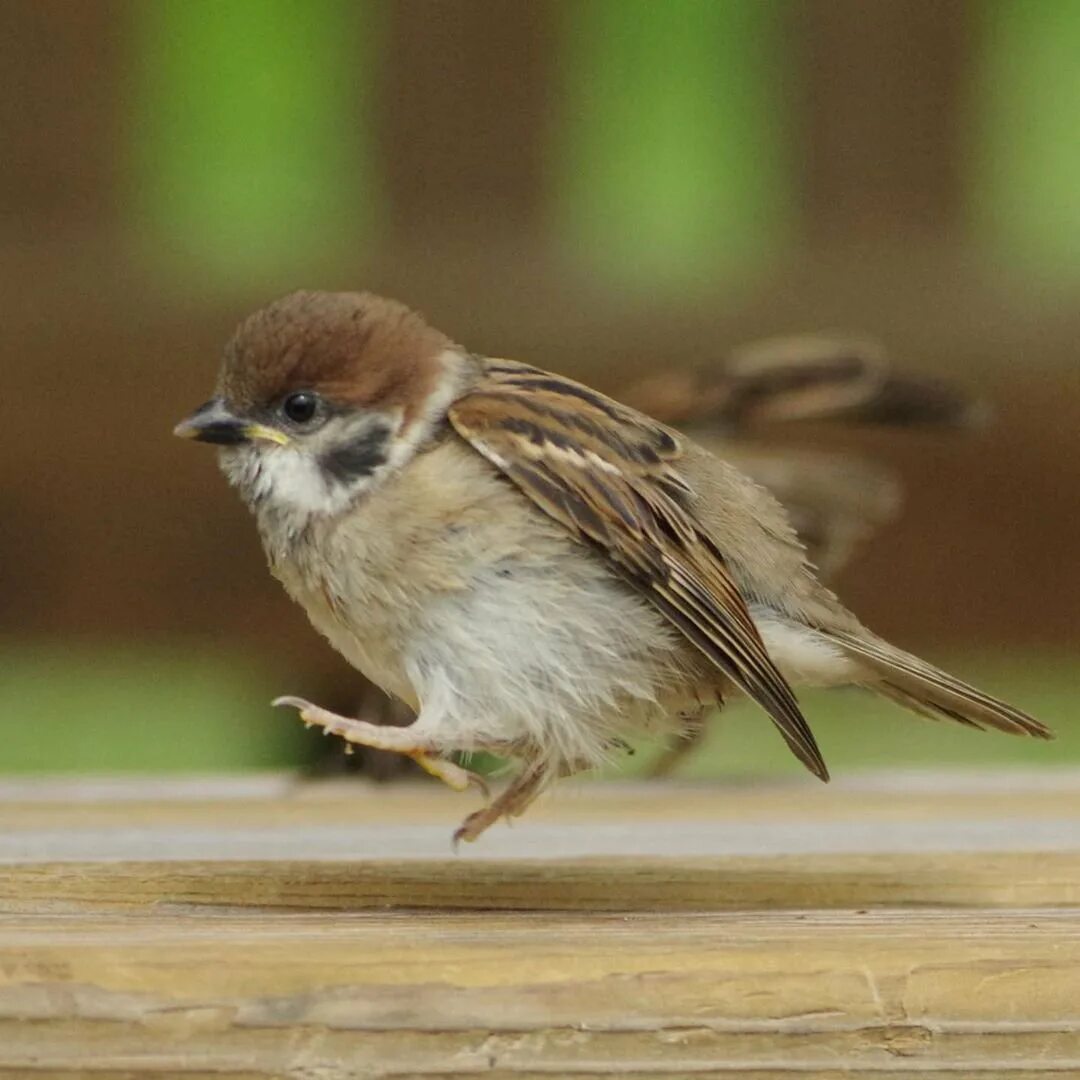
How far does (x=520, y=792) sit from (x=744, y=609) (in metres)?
0.31

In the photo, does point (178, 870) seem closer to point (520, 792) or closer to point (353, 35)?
point (520, 792)

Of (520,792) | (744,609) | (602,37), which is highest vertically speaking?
(602,37)

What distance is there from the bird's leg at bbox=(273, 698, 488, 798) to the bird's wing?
26 cm

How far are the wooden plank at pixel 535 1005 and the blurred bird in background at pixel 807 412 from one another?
1659mm

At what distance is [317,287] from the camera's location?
364cm

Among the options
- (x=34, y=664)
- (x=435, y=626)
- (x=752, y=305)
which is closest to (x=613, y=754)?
(x=435, y=626)

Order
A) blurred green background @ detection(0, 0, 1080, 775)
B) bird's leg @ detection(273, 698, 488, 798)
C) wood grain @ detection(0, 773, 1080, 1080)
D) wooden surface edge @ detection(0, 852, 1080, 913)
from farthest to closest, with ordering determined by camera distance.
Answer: blurred green background @ detection(0, 0, 1080, 775)
bird's leg @ detection(273, 698, 488, 798)
wooden surface edge @ detection(0, 852, 1080, 913)
wood grain @ detection(0, 773, 1080, 1080)

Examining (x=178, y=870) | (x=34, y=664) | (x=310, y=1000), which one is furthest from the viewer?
(x=34, y=664)

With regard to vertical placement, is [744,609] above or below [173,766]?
above

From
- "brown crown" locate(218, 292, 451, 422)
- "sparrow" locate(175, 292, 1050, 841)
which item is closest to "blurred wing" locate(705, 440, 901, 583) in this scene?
"sparrow" locate(175, 292, 1050, 841)

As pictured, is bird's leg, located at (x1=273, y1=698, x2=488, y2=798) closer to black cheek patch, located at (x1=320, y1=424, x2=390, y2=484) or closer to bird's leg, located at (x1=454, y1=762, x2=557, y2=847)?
bird's leg, located at (x1=454, y1=762, x2=557, y2=847)

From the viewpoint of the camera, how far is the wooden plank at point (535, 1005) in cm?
151

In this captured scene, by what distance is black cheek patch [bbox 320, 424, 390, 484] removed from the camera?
2.22 meters

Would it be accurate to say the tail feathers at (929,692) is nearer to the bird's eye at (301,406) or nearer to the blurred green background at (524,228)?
the bird's eye at (301,406)
